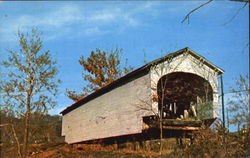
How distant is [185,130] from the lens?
20078 millimetres

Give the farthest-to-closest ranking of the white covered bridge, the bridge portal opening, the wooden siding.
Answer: the bridge portal opening < the wooden siding < the white covered bridge

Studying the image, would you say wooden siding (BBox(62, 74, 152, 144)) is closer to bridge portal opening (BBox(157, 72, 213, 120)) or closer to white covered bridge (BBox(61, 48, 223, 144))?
white covered bridge (BBox(61, 48, 223, 144))

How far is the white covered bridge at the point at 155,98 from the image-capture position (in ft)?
56.3

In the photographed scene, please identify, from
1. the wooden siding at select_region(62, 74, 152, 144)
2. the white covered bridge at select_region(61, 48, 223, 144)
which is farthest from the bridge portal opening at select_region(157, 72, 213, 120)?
the wooden siding at select_region(62, 74, 152, 144)

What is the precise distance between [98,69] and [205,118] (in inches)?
→ 777

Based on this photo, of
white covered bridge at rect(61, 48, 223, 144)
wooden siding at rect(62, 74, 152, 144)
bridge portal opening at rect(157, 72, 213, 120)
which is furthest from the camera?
bridge portal opening at rect(157, 72, 213, 120)

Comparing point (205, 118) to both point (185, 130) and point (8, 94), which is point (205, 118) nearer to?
point (185, 130)

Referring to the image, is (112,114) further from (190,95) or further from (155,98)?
(190,95)

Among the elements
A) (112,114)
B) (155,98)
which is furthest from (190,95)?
(112,114)

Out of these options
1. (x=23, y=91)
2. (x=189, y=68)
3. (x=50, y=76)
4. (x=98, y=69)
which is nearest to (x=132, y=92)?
(x=189, y=68)

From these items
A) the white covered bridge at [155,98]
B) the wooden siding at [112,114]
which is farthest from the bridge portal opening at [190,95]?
the wooden siding at [112,114]

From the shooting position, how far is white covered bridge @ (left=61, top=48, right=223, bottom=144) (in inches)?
675

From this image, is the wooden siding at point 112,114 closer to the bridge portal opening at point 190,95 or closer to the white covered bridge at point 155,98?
the white covered bridge at point 155,98

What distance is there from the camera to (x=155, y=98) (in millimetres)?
16625
